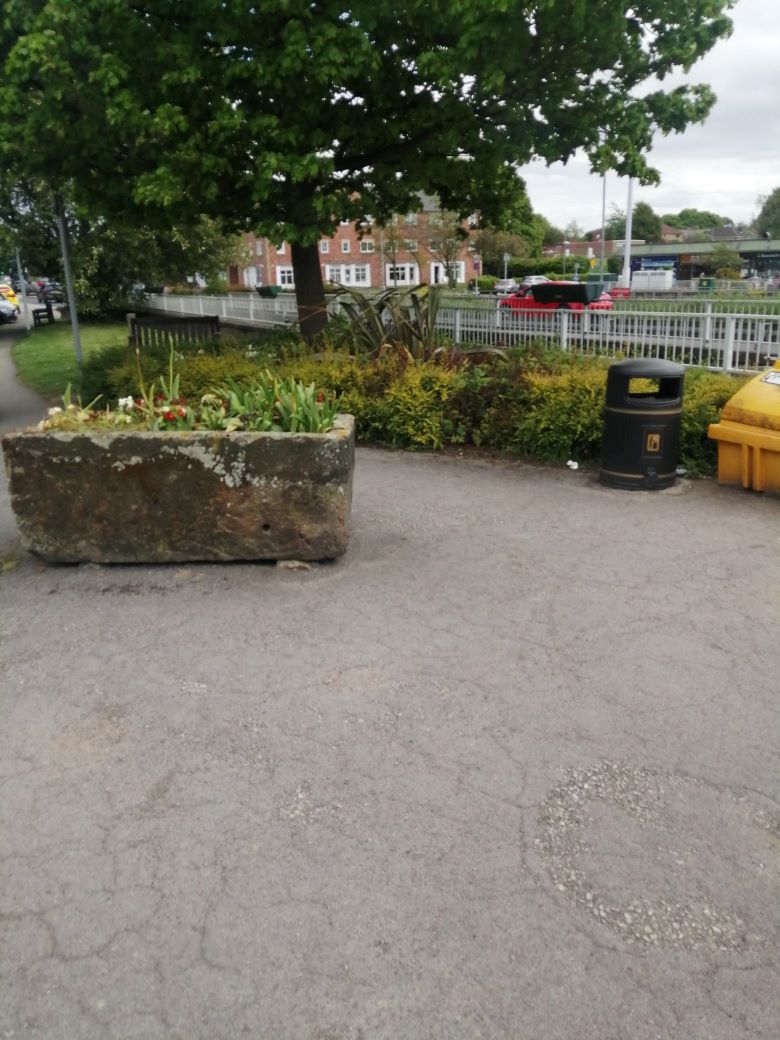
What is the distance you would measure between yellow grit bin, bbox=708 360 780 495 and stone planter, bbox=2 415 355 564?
12.0 feet

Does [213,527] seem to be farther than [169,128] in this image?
No

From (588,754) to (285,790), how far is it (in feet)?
3.93

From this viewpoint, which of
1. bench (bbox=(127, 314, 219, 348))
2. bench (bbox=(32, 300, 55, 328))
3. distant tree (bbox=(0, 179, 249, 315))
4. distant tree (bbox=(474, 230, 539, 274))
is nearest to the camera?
bench (bbox=(127, 314, 219, 348))

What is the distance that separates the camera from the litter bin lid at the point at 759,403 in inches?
275

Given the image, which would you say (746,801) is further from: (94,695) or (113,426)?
(113,426)

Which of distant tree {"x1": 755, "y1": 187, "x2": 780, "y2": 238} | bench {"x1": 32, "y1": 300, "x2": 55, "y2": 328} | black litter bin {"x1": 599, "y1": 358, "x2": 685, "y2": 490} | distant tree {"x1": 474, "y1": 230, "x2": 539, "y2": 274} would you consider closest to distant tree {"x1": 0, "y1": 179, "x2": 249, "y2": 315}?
bench {"x1": 32, "y1": 300, "x2": 55, "y2": 328}

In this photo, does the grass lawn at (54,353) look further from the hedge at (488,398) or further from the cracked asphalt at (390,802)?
the cracked asphalt at (390,802)

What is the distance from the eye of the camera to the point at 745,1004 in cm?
229

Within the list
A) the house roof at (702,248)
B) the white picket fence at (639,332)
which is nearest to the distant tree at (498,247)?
the house roof at (702,248)

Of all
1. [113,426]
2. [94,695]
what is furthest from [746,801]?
[113,426]

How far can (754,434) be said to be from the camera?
7.09 metres

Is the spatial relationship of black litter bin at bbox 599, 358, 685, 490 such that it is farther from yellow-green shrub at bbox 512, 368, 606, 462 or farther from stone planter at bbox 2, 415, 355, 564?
stone planter at bbox 2, 415, 355, 564

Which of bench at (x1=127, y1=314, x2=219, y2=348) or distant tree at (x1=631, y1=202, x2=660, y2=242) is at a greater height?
distant tree at (x1=631, y1=202, x2=660, y2=242)

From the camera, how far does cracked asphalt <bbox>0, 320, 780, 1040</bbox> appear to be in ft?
7.66
